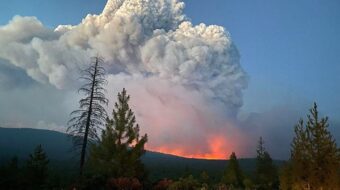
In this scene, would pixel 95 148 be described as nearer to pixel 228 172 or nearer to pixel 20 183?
pixel 20 183

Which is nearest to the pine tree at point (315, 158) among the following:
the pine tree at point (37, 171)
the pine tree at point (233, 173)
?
the pine tree at point (233, 173)

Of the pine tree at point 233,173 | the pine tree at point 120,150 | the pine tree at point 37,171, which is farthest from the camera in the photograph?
the pine tree at point 233,173

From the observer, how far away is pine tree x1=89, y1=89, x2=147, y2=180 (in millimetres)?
30953

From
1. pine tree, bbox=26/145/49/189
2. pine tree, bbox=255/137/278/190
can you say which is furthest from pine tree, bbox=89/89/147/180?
pine tree, bbox=255/137/278/190

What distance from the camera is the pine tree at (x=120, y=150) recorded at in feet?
102

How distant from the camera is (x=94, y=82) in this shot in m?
35.1

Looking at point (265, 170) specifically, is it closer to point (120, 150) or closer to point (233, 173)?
point (233, 173)

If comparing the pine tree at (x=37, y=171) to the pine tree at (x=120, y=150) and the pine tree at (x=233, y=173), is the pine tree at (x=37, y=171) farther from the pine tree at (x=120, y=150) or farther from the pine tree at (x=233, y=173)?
the pine tree at (x=233, y=173)

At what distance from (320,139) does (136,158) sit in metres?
15.8

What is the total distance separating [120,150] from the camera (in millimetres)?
31859

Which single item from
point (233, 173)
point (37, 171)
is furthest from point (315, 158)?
point (37, 171)

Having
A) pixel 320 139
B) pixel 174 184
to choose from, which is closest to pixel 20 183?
pixel 174 184

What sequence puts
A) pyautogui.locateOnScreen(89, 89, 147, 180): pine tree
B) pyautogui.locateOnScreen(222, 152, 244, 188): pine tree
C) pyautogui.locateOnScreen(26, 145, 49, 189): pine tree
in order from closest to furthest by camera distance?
1. pyautogui.locateOnScreen(89, 89, 147, 180): pine tree
2. pyautogui.locateOnScreen(26, 145, 49, 189): pine tree
3. pyautogui.locateOnScreen(222, 152, 244, 188): pine tree

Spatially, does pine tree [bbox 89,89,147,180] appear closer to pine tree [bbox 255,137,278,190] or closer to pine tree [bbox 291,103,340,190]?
pine tree [bbox 291,103,340,190]
